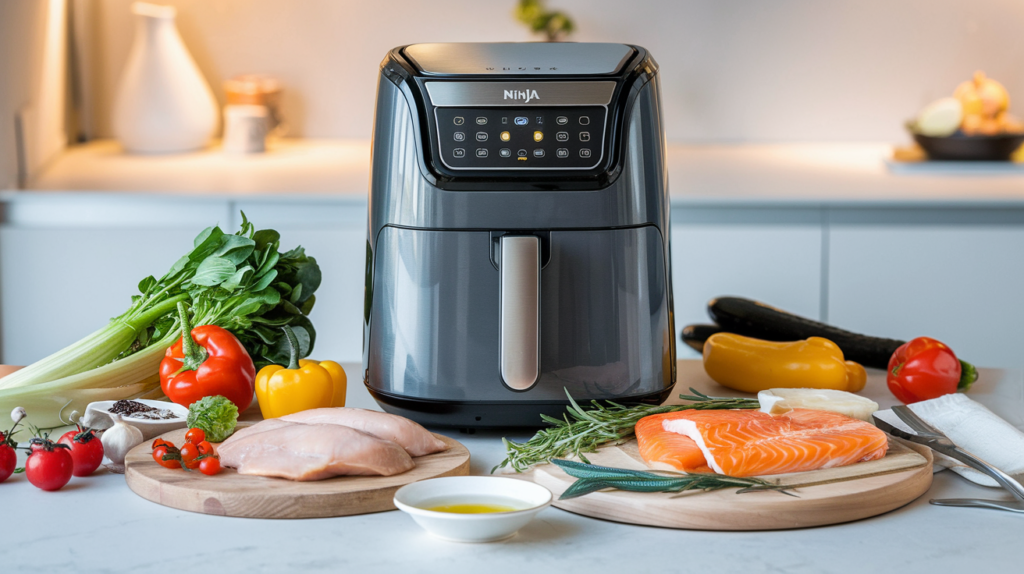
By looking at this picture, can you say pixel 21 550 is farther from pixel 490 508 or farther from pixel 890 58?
pixel 890 58

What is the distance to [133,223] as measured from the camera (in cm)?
239

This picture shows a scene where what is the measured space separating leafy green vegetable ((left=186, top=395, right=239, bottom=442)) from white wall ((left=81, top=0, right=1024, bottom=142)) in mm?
2315

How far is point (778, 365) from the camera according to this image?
121 centimetres

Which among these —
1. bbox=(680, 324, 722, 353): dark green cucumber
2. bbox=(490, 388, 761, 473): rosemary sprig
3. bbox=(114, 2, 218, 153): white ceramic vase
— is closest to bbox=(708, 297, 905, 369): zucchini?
bbox=(680, 324, 722, 353): dark green cucumber

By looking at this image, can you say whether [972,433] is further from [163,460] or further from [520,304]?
[163,460]

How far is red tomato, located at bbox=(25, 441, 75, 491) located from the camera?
0.85m

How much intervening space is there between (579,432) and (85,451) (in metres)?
0.44

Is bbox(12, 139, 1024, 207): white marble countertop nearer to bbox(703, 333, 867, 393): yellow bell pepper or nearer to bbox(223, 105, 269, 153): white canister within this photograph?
bbox(223, 105, 269, 153): white canister

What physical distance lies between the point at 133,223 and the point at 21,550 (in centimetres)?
175

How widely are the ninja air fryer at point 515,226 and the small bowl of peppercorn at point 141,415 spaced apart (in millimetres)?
217

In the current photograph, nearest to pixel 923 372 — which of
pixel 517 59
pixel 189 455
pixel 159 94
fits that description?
pixel 517 59

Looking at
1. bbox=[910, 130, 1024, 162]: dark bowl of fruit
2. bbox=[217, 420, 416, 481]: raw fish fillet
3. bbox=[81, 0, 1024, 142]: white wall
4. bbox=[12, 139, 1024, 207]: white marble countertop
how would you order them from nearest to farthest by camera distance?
bbox=[217, 420, 416, 481]: raw fish fillet, bbox=[12, 139, 1024, 207]: white marble countertop, bbox=[910, 130, 1024, 162]: dark bowl of fruit, bbox=[81, 0, 1024, 142]: white wall

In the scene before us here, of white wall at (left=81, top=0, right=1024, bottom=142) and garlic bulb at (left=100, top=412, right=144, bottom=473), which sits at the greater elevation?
white wall at (left=81, top=0, right=1024, bottom=142)

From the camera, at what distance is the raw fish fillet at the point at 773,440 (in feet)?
2.75
